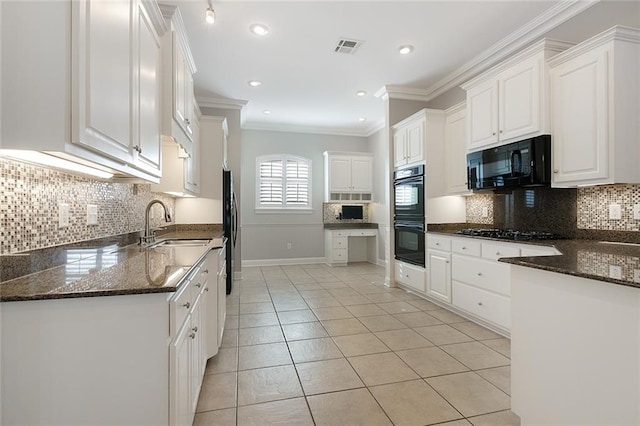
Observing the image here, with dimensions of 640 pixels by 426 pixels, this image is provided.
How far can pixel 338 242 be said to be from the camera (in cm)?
648

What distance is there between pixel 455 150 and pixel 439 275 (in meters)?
1.53

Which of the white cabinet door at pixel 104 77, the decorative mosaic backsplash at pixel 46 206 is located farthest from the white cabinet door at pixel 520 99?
the decorative mosaic backsplash at pixel 46 206

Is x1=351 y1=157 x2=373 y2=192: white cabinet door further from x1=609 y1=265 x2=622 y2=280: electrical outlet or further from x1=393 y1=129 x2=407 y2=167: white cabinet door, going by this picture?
x1=609 y1=265 x2=622 y2=280: electrical outlet

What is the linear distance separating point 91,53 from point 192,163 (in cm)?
250

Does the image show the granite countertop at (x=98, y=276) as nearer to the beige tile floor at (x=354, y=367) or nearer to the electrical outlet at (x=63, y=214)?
the electrical outlet at (x=63, y=214)

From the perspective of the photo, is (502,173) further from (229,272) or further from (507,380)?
(229,272)

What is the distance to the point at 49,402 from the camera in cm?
101

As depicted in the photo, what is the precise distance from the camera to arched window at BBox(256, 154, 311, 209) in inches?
259

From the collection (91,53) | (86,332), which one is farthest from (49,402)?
(91,53)

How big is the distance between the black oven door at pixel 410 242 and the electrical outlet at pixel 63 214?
3.50 m

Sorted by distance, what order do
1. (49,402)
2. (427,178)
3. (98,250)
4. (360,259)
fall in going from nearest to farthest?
(49,402) → (98,250) → (427,178) → (360,259)

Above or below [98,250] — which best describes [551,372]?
below

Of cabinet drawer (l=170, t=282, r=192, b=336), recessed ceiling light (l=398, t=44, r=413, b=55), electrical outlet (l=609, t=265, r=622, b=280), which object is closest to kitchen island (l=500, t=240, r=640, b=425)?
electrical outlet (l=609, t=265, r=622, b=280)

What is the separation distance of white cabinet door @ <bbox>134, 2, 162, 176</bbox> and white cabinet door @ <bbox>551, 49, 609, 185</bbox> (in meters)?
2.96
